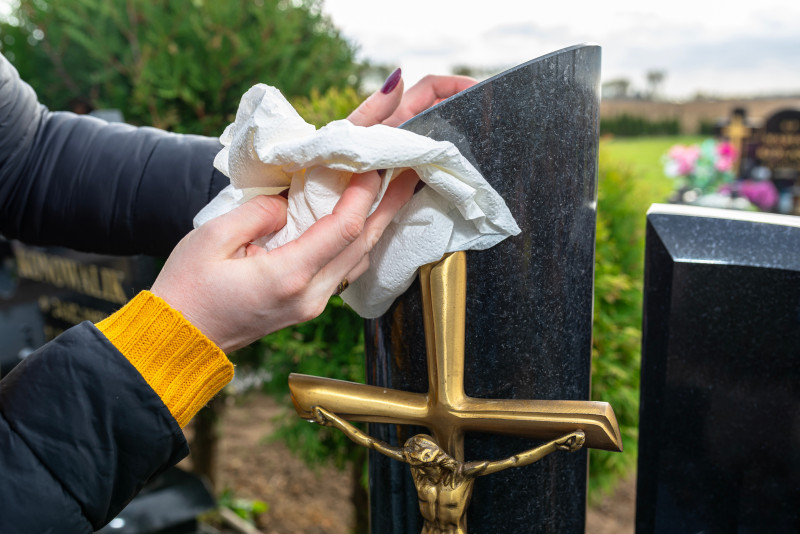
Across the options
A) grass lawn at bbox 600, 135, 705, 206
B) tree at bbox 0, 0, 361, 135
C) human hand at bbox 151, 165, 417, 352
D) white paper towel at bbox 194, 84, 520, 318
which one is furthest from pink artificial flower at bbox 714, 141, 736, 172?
human hand at bbox 151, 165, 417, 352

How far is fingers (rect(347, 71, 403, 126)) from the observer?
3.59 feet

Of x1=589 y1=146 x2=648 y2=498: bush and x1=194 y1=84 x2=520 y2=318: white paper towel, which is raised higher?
x1=194 y1=84 x2=520 y2=318: white paper towel

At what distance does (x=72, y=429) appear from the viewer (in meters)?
0.83

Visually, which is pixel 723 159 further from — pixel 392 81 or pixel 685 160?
pixel 392 81

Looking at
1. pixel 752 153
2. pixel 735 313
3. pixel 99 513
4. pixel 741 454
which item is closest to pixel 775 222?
pixel 735 313

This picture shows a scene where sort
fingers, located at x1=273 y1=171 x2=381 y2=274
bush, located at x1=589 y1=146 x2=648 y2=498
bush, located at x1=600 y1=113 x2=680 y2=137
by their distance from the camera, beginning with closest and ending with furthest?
1. fingers, located at x1=273 y1=171 x2=381 y2=274
2. bush, located at x1=589 y1=146 x2=648 y2=498
3. bush, located at x1=600 y1=113 x2=680 y2=137

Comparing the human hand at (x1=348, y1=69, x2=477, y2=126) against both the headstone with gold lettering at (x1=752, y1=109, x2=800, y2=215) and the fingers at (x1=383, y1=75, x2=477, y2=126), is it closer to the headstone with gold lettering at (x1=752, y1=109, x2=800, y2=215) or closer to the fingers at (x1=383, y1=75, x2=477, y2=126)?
the fingers at (x1=383, y1=75, x2=477, y2=126)

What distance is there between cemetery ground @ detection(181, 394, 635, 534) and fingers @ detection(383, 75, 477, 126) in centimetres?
216

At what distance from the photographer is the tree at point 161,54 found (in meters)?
2.96

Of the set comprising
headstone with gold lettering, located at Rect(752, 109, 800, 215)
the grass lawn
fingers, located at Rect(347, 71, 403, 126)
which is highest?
fingers, located at Rect(347, 71, 403, 126)

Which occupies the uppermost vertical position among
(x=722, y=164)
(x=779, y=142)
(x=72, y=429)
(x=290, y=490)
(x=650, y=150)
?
(x=72, y=429)

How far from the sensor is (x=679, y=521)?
122cm

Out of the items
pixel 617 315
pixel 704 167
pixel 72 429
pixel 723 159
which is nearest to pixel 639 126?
pixel 723 159

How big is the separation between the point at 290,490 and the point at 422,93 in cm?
332
